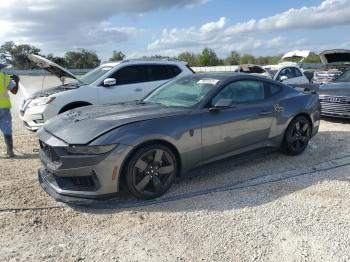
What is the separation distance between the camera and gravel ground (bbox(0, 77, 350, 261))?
11.7ft

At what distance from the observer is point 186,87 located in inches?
228

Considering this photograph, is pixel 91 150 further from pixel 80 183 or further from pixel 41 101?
pixel 41 101

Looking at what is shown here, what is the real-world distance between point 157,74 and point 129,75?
783 millimetres

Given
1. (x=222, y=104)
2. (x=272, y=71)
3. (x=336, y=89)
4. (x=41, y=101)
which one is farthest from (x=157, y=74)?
(x=272, y=71)

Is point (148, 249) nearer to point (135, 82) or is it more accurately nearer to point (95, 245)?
point (95, 245)

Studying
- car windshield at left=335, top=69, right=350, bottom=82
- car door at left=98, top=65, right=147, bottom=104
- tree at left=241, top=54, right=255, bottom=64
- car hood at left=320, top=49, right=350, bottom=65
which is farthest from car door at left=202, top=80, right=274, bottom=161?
tree at left=241, top=54, right=255, bottom=64

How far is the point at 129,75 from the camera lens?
8.99m

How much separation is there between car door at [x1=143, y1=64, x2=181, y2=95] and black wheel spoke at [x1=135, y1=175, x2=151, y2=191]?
15.3 feet

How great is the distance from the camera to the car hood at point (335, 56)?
65.4 ft

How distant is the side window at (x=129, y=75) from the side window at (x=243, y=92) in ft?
12.3

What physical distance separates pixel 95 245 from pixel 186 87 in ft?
9.49

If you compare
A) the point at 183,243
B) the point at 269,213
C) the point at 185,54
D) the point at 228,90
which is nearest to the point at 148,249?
the point at 183,243

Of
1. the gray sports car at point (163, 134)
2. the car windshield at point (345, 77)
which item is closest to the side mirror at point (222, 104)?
the gray sports car at point (163, 134)

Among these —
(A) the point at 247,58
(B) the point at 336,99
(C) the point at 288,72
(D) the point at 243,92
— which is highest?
(A) the point at 247,58
